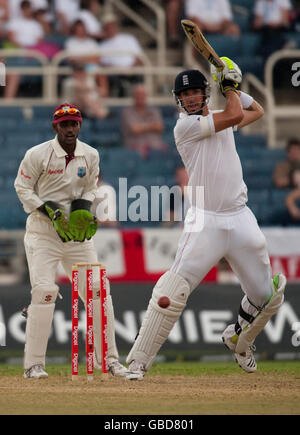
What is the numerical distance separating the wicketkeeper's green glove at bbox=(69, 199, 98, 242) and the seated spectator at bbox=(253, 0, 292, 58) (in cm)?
862

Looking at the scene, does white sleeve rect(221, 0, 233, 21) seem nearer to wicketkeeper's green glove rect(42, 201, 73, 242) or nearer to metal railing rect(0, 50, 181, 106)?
metal railing rect(0, 50, 181, 106)

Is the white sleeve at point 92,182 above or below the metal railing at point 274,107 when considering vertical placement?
below

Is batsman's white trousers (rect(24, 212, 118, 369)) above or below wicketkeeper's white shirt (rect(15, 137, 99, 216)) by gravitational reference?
below

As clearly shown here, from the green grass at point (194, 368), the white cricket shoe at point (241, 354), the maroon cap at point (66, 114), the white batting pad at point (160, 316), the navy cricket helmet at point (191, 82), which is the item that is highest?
the navy cricket helmet at point (191, 82)

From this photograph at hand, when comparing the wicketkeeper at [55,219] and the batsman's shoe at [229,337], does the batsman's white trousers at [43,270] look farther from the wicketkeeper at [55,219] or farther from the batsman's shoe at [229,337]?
the batsman's shoe at [229,337]

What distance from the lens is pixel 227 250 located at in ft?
25.9

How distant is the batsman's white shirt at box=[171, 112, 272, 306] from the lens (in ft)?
25.7

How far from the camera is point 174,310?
Result: 7.84 metres

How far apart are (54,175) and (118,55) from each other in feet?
24.8

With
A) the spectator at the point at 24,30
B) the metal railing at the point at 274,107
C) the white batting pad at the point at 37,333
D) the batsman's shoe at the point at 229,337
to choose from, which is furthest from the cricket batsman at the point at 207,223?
the spectator at the point at 24,30

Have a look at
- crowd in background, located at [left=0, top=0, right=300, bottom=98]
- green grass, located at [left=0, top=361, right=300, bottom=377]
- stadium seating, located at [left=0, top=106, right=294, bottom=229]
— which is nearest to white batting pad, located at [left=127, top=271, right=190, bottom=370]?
green grass, located at [left=0, top=361, right=300, bottom=377]

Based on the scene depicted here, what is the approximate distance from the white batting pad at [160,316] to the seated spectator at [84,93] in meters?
7.28

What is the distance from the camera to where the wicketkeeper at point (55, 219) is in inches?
331
